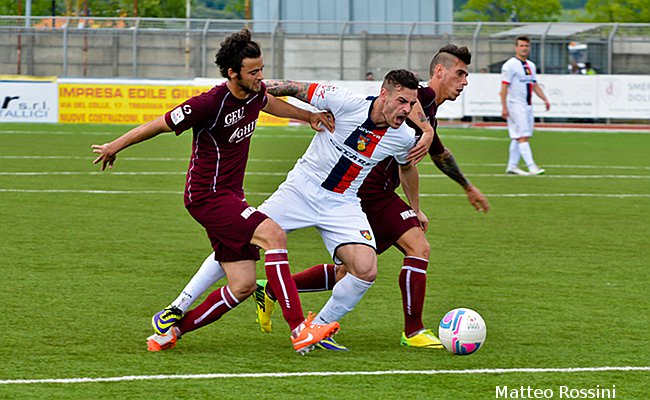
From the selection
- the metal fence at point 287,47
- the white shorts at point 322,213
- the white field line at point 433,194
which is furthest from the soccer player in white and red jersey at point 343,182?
the metal fence at point 287,47

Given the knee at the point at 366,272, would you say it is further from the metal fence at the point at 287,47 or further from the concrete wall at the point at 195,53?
the concrete wall at the point at 195,53

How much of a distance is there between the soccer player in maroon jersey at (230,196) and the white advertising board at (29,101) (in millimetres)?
26592

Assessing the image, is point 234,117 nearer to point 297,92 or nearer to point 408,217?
point 297,92

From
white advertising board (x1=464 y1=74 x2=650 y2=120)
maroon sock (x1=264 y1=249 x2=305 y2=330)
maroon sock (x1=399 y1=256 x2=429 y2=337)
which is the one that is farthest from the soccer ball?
white advertising board (x1=464 y1=74 x2=650 y2=120)

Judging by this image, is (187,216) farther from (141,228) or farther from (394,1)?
(394,1)

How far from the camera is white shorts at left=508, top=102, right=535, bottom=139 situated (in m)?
19.8

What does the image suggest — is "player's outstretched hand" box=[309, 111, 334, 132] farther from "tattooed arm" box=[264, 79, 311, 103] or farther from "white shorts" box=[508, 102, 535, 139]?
"white shorts" box=[508, 102, 535, 139]

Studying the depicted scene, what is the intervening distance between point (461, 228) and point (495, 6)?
244 ft

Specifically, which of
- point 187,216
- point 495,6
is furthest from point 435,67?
point 495,6

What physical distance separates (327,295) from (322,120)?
217cm

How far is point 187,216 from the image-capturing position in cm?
1421

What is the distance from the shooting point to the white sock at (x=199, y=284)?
7211 millimetres

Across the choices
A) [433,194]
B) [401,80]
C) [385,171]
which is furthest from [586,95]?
[401,80]

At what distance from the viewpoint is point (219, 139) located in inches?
277
